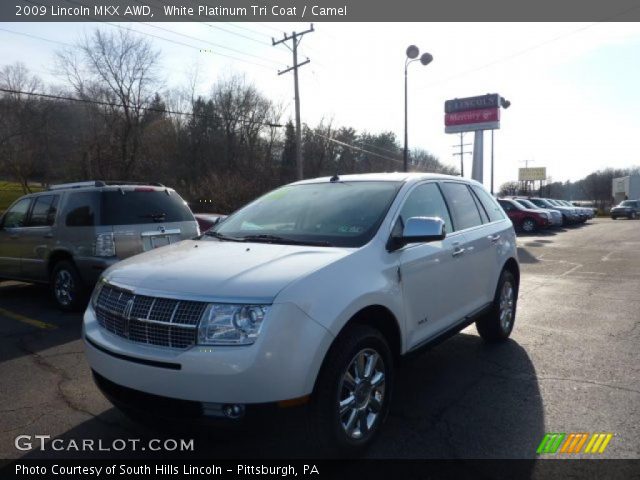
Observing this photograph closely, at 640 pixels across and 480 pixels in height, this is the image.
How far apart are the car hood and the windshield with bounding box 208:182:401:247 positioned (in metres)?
0.23

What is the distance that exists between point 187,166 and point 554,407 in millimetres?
47134

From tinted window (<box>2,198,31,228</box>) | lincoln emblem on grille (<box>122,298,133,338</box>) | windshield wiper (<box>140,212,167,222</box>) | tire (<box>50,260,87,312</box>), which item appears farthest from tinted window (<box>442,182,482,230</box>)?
tinted window (<box>2,198,31,228</box>)

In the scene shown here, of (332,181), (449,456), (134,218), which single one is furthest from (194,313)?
(134,218)

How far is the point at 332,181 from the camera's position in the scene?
4.47 m

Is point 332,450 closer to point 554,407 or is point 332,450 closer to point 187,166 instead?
point 554,407

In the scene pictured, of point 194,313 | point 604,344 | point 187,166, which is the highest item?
point 187,166

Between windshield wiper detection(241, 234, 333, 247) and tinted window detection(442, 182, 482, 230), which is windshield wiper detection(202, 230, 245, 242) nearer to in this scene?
windshield wiper detection(241, 234, 333, 247)

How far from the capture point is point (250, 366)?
2.44 m

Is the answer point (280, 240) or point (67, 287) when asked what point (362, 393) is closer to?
point (280, 240)

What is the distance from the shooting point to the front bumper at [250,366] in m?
2.45

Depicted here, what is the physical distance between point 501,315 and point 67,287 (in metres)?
5.94

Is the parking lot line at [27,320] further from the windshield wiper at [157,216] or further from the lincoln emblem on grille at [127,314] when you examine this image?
the lincoln emblem on grille at [127,314]

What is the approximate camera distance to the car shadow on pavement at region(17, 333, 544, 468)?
2639mm

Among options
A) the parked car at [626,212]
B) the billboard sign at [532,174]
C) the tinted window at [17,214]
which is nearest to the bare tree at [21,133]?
the tinted window at [17,214]
